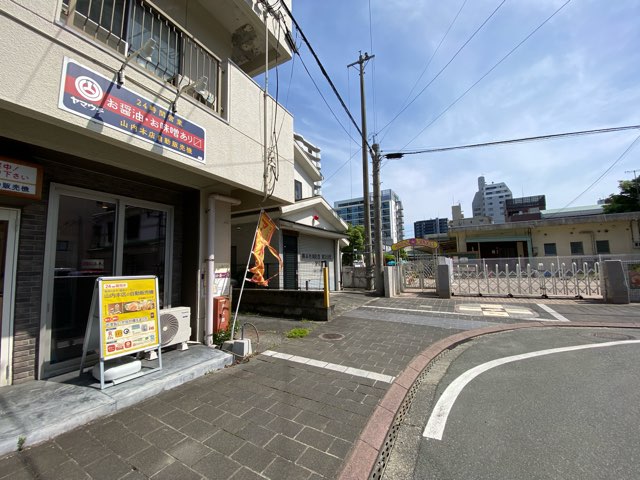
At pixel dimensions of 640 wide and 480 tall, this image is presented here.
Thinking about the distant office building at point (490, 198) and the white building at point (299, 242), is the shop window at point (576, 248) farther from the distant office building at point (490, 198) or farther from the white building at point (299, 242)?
the distant office building at point (490, 198)

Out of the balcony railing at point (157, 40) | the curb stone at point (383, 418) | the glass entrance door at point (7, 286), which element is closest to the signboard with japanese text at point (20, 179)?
the glass entrance door at point (7, 286)

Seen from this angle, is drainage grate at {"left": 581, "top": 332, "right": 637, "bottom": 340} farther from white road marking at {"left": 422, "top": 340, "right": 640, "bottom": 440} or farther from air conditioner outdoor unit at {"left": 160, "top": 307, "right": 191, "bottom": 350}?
air conditioner outdoor unit at {"left": 160, "top": 307, "right": 191, "bottom": 350}

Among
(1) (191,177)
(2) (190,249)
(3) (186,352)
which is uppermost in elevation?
(1) (191,177)

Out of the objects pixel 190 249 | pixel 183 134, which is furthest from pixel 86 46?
pixel 190 249

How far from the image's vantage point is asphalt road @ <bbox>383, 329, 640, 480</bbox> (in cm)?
245

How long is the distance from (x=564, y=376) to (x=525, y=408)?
59.8 inches

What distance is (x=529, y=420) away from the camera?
10.3ft

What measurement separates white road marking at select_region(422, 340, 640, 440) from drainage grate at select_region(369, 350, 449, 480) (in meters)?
0.31

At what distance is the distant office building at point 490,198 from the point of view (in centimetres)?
9550

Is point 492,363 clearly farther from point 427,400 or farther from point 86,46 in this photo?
point 86,46

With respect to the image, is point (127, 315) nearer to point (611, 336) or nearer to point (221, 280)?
point (221, 280)

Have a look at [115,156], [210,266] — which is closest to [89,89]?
[115,156]

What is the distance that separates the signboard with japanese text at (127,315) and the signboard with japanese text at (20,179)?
150cm

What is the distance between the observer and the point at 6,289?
11.8 feet
